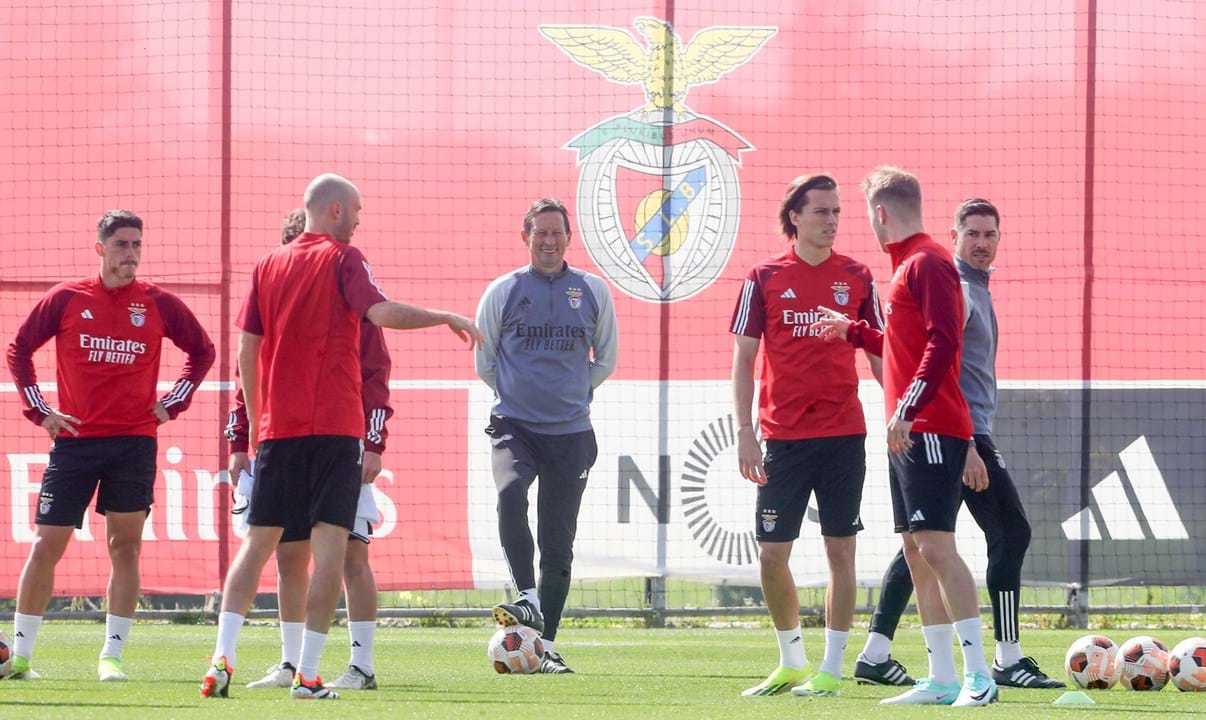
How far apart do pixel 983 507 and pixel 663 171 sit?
4.34m

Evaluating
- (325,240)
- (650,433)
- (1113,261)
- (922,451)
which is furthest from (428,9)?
(922,451)

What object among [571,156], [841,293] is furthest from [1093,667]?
[571,156]

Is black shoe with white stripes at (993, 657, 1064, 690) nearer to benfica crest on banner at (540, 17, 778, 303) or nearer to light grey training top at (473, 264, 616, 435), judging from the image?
light grey training top at (473, 264, 616, 435)

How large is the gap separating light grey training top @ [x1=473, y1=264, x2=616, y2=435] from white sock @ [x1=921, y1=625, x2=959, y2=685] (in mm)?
2387

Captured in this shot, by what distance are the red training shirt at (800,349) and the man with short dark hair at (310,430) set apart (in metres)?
1.65

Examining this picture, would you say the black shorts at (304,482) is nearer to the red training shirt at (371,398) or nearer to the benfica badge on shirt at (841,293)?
the red training shirt at (371,398)

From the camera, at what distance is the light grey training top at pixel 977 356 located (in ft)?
25.1

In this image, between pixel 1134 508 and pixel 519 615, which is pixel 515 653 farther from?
pixel 1134 508

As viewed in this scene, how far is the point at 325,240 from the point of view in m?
6.64

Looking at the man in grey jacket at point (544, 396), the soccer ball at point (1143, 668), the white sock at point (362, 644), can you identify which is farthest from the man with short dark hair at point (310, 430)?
the soccer ball at point (1143, 668)

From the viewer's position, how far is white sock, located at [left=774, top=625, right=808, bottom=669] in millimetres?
7172

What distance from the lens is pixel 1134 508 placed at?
11211 millimetres

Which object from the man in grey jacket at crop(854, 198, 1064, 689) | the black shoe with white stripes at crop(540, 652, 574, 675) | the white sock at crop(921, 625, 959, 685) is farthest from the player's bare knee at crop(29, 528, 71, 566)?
→ the white sock at crop(921, 625, 959, 685)

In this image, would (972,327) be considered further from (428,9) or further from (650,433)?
(428,9)
